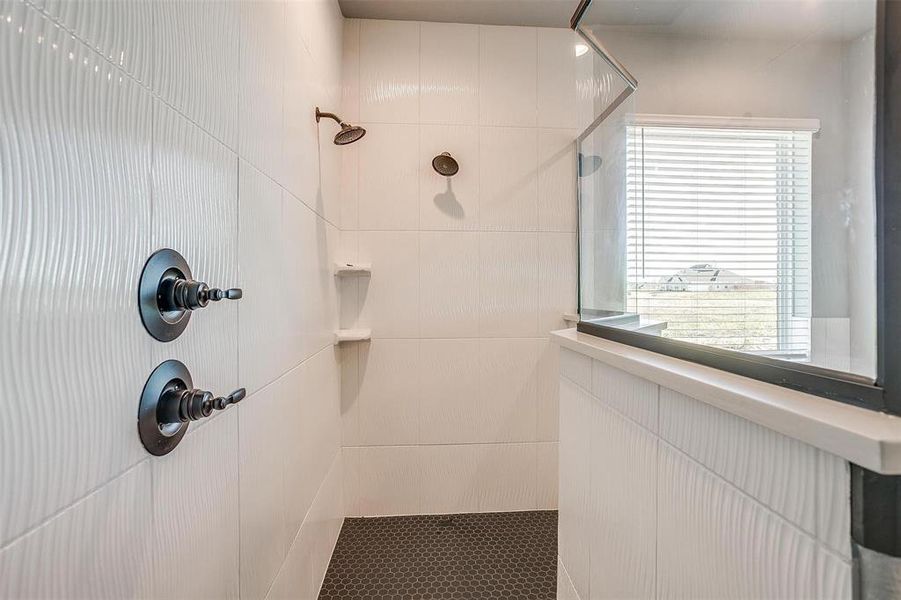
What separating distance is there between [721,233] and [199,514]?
47.8 inches

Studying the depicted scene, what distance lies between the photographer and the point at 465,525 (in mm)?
1979

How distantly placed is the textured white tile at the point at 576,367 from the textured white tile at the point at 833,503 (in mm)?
555

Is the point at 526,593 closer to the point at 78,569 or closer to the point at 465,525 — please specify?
the point at 465,525

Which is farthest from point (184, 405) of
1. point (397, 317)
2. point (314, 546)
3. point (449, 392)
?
point (449, 392)

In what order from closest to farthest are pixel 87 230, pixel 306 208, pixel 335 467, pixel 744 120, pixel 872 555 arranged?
pixel 872 555, pixel 87 230, pixel 744 120, pixel 306 208, pixel 335 467

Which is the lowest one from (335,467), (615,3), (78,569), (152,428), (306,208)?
(335,467)

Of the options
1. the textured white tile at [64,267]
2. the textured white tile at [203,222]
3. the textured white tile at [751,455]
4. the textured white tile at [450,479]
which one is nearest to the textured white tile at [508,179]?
the textured white tile at [450,479]

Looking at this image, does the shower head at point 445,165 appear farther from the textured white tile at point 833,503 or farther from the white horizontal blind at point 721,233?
Result: the textured white tile at point 833,503

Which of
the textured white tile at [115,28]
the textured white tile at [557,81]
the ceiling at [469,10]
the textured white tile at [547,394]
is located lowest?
the textured white tile at [547,394]

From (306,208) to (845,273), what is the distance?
54.7 inches

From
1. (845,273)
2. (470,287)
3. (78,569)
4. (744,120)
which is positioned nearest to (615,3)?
(744,120)

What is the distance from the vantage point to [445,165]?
2012 millimetres

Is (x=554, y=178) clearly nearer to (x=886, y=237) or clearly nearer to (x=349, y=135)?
(x=349, y=135)

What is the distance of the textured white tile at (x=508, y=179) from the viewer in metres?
2.11
